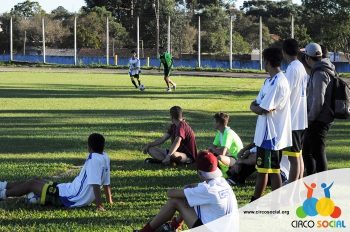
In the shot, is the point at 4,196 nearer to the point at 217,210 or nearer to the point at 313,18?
the point at 217,210

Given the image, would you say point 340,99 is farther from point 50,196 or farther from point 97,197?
point 50,196

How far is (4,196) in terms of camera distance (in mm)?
8250

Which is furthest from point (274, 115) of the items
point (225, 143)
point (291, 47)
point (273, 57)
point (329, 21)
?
point (329, 21)

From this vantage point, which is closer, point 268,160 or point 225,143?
point 268,160

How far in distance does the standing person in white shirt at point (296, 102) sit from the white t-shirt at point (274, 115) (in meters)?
0.42

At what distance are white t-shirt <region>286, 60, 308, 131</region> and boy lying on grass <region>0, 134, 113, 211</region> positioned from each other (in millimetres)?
2378

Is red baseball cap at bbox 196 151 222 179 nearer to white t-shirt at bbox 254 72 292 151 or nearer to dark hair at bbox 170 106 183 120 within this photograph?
white t-shirt at bbox 254 72 292 151

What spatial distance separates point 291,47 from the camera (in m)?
7.81

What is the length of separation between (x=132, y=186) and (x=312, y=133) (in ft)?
8.58

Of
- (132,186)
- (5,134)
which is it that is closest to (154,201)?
(132,186)

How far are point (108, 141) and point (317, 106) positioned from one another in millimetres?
6204

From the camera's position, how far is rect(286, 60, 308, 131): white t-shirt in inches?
308

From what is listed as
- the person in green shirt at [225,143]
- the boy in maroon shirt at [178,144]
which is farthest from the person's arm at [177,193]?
the boy in maroon shirt at [178,144]

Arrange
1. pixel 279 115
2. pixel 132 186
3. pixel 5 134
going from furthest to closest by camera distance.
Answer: pixel 5 134 → pixel 132 186 → pixel 279 115
